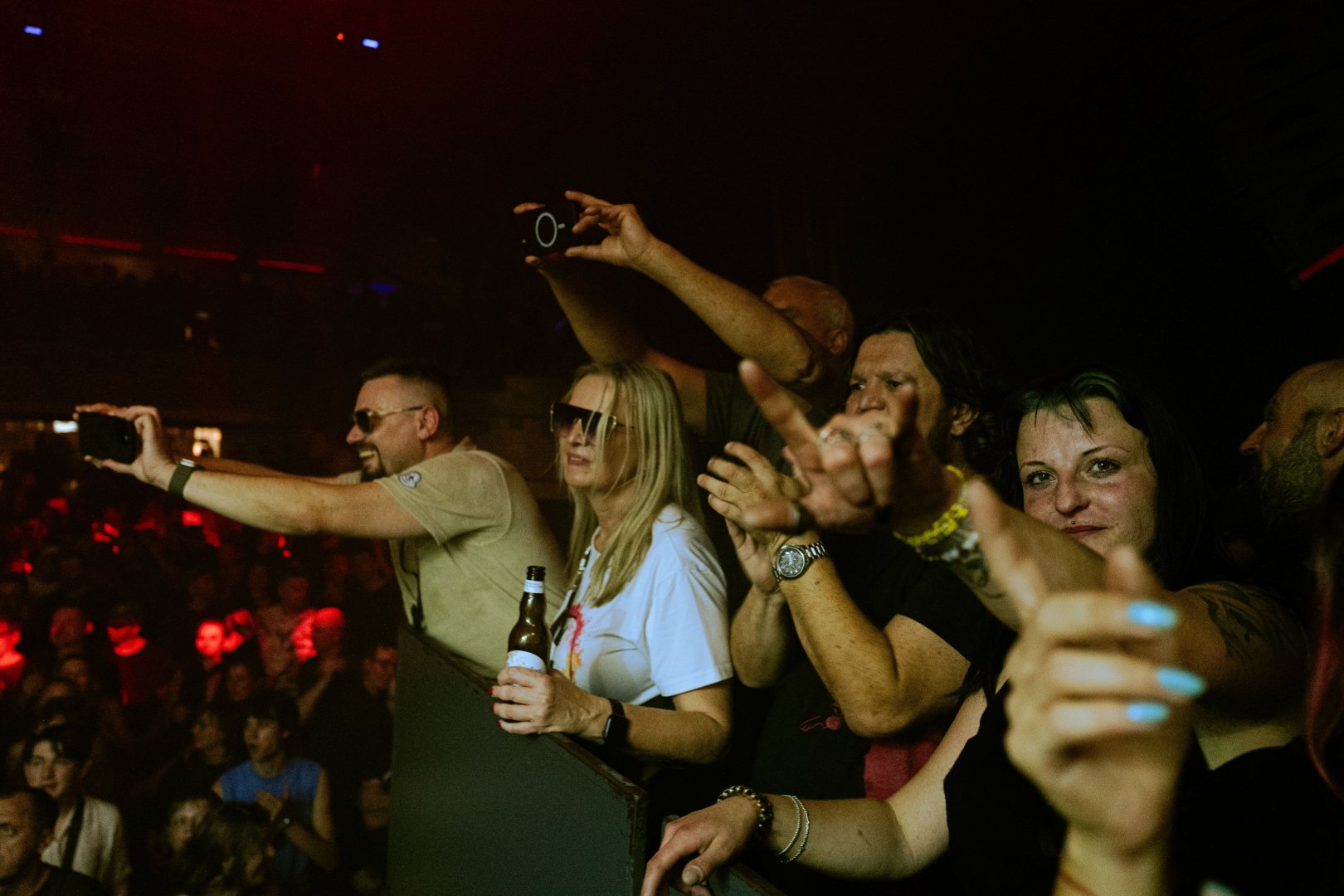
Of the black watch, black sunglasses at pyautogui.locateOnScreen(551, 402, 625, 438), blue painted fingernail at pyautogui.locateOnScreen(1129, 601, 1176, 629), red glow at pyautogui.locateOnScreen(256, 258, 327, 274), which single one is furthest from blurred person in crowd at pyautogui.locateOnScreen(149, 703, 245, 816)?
red glow at pyautogui.locateOnScreen(256, 258, 327, 274)

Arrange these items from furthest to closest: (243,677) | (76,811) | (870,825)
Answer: (243,677), (76,811), (870,825)

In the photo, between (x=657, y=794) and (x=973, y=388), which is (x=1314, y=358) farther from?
(x=657, y=794)

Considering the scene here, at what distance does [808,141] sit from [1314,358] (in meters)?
2.89

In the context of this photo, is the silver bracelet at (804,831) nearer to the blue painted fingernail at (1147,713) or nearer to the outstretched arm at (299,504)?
the blue painted fingernail at (1147,713)

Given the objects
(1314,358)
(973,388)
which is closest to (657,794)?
(973,388)

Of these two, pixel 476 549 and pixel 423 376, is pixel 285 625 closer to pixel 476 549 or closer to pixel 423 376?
pixel 423 376

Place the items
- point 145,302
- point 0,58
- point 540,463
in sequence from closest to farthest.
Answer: point 0,58 → point 540,463 → point 145,302

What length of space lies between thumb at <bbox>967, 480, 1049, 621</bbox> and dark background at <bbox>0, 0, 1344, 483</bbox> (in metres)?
1.89

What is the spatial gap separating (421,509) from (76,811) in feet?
7.63

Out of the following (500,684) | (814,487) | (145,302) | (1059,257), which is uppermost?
(145,302)

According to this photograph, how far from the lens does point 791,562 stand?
5.12 ft

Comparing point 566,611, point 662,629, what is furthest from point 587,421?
point 662,629

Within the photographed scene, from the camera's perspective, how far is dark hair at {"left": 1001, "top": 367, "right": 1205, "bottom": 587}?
129cm

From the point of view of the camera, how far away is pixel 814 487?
948 millimetres
